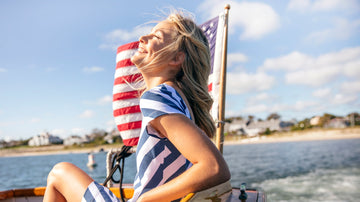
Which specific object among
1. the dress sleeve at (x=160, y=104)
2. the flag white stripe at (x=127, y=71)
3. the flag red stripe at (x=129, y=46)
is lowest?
the dress sleeve at (x=160, y=104)

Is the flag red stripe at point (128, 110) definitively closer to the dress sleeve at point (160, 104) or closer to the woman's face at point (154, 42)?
the woman's face at point (154, 42)

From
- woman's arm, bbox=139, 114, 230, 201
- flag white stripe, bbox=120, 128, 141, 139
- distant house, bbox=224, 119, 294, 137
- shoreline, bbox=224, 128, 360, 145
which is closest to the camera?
woman's arm, bbox=139, 114, 230, 201

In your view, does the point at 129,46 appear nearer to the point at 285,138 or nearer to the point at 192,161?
the point at 192,161

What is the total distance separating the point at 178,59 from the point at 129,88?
4.85 feet

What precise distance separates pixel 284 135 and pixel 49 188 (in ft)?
256

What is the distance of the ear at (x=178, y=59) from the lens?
1.13 metres

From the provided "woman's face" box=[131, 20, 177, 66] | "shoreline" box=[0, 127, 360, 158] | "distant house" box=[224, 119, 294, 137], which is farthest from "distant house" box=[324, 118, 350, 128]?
"woman's face" box=[131, 20, 177, 66]

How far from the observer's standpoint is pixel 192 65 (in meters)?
1.18

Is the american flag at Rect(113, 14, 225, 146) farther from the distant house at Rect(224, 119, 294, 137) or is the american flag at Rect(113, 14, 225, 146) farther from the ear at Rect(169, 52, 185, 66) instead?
the distant house at Rect(224, 119, 294, 137)

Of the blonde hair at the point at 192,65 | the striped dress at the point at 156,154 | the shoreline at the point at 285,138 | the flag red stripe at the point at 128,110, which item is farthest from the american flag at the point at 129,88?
the shoreline at the point at 285,138

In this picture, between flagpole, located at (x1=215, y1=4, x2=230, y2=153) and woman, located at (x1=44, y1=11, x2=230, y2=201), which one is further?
flagpole, located at (x1=215, y1=4, x2=230, y2=153)

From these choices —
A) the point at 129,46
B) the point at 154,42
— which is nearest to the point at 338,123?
the point at 129,46

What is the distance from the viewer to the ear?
1.13m

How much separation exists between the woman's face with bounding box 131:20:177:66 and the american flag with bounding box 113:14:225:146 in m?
1.34
